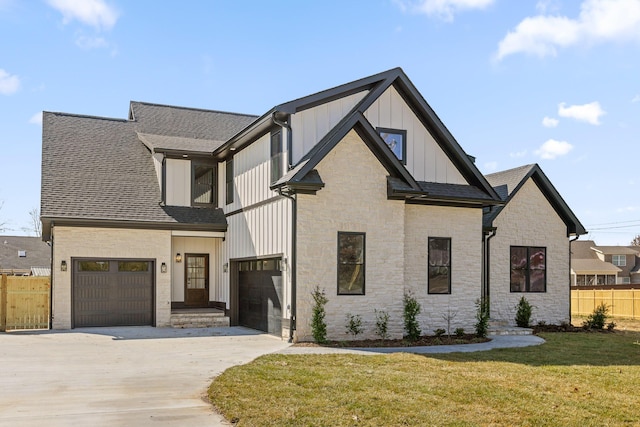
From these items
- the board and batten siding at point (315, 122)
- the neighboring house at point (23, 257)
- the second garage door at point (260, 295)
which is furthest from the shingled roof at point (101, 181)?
the neighboring house at point (23, 257)

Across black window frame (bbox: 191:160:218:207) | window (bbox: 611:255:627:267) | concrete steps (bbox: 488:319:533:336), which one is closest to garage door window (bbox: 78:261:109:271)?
black window frame (bbox: 191:160:218:207)

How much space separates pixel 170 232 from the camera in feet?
68.7

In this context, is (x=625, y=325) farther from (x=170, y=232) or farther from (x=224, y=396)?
(x=224, y=396)

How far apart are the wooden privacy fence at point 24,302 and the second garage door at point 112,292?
3.17ft

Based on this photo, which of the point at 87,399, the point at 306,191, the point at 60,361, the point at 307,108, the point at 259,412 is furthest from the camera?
the point at 307,108

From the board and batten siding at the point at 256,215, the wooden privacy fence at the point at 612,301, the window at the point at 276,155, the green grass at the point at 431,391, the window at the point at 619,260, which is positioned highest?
the window at the point at 276,155

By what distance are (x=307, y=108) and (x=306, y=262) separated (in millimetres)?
4271

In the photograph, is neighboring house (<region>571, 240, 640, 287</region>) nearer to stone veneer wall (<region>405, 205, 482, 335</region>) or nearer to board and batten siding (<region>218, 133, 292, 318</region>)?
stone veneer wall (<region>405, 205, 482, 335</region>)

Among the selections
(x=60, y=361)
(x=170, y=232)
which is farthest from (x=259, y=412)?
Answer: (x=170, y=232)

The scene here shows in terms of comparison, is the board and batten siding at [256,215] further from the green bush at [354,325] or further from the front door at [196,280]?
the green bush at [354,325]

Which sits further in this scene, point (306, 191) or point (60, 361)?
point (306, 191)

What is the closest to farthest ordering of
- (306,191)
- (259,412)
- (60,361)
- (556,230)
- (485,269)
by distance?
1. (259,412)
2. (60,361)
3. (306,191)
4. (485,269)
5. (556,230)

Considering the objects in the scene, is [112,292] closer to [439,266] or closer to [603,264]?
[439,266]

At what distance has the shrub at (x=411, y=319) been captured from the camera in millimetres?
16922
